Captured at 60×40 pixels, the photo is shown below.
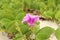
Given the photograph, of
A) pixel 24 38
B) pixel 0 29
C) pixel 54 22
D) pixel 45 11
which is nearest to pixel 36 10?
pixel 45 11

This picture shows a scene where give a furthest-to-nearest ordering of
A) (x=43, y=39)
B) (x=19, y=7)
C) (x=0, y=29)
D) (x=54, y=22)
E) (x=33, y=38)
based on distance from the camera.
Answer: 1. (x=19, y=7)
2. (x=54, y=22)
3. (x=0, y=29)
4. (x=33, y=38)
5. (x=43, y=39)

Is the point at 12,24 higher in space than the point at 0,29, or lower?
higher

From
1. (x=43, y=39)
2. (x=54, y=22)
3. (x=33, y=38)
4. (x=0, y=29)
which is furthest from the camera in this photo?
(x=54, y=22)

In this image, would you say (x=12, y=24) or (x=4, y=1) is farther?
(x=4, y=1)

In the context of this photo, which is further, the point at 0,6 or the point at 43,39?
the point at 0,6

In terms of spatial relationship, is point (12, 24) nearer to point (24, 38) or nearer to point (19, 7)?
point (24, 38)

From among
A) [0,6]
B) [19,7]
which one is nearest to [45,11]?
[19,7]

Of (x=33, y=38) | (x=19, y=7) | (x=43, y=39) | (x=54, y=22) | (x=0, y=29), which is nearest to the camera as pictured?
(x=43, y=39)

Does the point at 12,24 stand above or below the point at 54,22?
above

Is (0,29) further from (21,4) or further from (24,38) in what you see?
(21,4)
